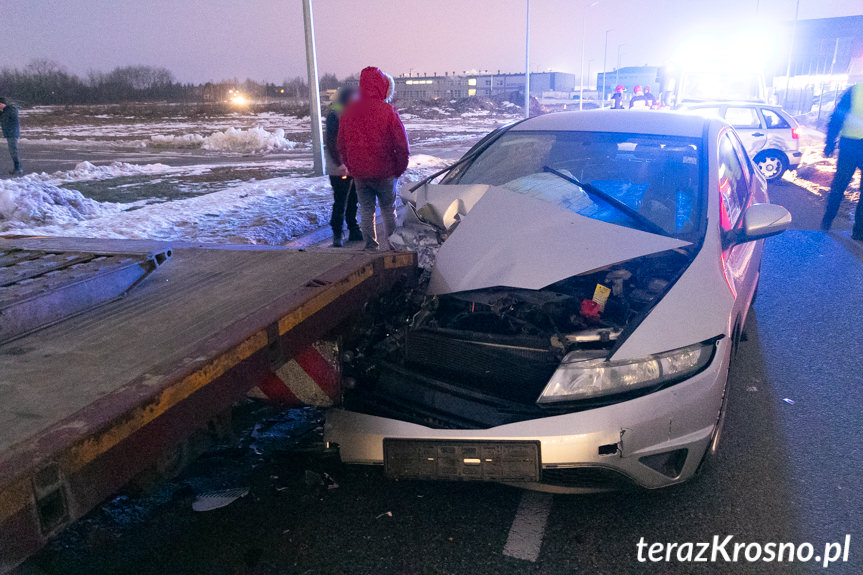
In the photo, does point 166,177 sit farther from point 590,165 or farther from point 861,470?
point 861,470

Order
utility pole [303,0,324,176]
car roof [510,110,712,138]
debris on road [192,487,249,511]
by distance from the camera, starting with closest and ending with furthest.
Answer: debris on road [192,487,249,511] < car roof [510,110,712,138] < utility pole [303,0,324,176]

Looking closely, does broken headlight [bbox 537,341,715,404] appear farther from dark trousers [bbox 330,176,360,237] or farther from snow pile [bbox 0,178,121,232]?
snow pile [bbox 0,178,121,232]

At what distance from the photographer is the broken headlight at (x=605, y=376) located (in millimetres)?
2324

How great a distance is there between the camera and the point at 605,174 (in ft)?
13.2

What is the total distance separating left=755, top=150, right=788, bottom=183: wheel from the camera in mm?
11844

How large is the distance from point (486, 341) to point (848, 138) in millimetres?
7211

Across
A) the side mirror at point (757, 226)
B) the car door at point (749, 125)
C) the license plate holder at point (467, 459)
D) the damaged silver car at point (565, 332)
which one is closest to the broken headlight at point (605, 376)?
the damaged silver car at point (565, 332)

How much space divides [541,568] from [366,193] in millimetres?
4336

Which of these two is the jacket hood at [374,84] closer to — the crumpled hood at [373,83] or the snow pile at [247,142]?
the crumpled hood at [373,83]

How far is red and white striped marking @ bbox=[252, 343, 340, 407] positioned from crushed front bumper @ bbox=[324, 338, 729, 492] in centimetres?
20

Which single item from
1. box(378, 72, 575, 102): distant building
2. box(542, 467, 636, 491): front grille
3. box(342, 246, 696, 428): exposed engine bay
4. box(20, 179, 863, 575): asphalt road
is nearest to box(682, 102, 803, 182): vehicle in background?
box(20, 179, 863, 575): asphalt road

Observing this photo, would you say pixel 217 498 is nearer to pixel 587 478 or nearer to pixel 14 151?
pixel 587 478

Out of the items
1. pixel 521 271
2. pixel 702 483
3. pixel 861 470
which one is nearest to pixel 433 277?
pixel 521 271

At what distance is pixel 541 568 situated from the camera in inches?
86.5
